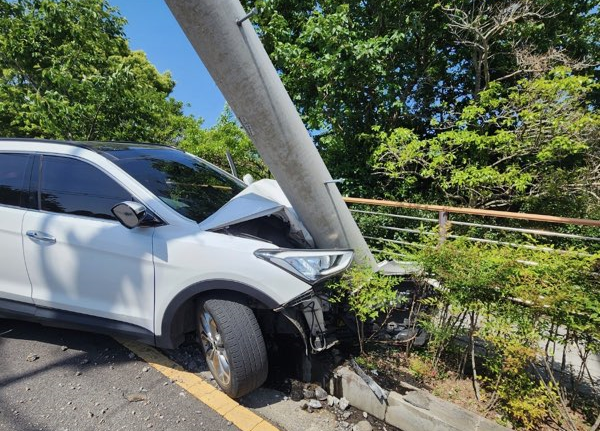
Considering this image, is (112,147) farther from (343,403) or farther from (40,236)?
(343,403)

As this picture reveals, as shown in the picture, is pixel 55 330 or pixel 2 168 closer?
pixel 2 168

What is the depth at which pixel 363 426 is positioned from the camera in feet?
7.36

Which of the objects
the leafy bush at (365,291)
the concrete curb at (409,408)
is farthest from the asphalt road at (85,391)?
the leafy bush at (365,291)

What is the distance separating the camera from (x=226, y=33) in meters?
2.07

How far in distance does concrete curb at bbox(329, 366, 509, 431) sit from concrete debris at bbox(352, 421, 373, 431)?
98 millimetres

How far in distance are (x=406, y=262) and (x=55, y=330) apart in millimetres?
3291

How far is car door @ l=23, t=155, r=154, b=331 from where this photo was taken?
97.0 inches

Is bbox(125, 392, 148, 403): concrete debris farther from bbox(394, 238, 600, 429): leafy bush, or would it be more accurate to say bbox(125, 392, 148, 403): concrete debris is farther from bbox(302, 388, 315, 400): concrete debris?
bbox(394, 238, 600, 429): leafy bush

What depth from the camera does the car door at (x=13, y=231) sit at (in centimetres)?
272

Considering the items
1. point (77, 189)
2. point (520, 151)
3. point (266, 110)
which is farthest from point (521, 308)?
point (520, 151)

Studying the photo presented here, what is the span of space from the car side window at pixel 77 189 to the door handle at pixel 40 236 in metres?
0.20

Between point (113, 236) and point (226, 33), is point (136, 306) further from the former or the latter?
point (226, 33)

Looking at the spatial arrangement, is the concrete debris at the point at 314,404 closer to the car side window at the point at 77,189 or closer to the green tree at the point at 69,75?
the car side window at the point at 77,189

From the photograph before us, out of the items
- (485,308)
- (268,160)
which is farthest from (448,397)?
(268,160)
